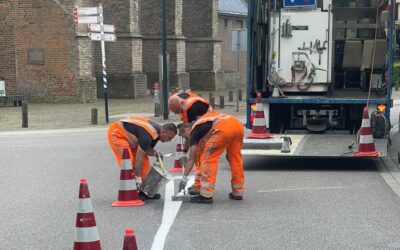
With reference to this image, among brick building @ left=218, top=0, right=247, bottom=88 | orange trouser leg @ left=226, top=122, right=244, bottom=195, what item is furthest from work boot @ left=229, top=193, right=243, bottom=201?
brick building @ left=218, top=0, right=247, bottom=88

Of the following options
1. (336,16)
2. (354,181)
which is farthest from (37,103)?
(354,181)

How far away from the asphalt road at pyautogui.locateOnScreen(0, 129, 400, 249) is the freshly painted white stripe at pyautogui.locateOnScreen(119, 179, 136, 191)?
0.30 metres

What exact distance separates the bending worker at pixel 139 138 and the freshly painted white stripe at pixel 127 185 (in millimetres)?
282

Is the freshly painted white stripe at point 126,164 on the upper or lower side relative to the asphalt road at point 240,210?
upper

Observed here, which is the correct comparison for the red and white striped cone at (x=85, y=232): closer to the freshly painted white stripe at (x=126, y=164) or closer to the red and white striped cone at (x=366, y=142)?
the freshly painted white stripe at (x=126, y=164)

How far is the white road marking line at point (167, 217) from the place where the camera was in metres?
7.14

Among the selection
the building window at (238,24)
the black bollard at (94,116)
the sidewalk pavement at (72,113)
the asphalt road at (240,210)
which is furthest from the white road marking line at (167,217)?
the building window at (238,24)

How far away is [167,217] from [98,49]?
29.4 meters

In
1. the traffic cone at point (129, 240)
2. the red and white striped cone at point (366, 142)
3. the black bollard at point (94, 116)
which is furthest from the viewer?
the black bollard at point (94, 116)

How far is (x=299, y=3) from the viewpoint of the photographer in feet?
42.9

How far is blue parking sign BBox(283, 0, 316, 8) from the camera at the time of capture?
13.0 m

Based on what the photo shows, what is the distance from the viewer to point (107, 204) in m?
9.22

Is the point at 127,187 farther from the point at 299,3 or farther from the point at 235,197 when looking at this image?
the point at 299,3

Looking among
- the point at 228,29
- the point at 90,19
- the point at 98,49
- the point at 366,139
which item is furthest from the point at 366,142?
the point at 228,29
